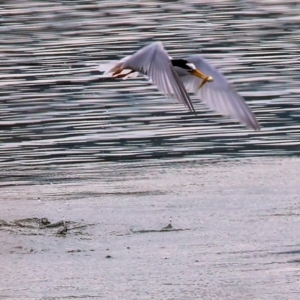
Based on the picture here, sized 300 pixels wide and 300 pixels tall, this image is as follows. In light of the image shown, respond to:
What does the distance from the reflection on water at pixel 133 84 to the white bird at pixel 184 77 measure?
282cm

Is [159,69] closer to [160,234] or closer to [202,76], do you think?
[202,76]

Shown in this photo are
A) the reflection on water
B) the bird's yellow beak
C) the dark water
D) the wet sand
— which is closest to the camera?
the wet sand

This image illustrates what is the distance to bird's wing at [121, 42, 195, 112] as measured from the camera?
22.6 ft

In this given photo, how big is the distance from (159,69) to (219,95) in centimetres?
46

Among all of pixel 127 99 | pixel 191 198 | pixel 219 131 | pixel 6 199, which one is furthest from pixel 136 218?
pixel 127 99

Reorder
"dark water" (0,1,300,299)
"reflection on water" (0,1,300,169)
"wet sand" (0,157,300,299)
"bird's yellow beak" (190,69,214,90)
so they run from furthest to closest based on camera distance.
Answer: "reflection on water" (0,1,300,169)
"bird's yellow beak" (190,69,214,90)
"dark water" (0,1,300,299)
"wet sand" (0,157,300,299)

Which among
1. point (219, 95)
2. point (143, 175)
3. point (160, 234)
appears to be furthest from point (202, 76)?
point (143, 175)

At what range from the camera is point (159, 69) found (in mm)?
6984

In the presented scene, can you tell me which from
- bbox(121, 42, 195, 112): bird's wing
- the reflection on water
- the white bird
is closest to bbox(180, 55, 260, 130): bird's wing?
the white bird

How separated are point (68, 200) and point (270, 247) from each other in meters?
1.99

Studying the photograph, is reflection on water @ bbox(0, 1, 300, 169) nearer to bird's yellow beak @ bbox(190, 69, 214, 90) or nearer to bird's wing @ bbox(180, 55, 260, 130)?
bird's wing @ bbox(180, 55, 260, 130)

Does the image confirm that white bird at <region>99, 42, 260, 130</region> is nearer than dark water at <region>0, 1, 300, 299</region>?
Yes

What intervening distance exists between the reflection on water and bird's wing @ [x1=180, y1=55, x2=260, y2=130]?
2.76 metres

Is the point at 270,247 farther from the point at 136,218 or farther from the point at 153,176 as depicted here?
the point at 153,176
